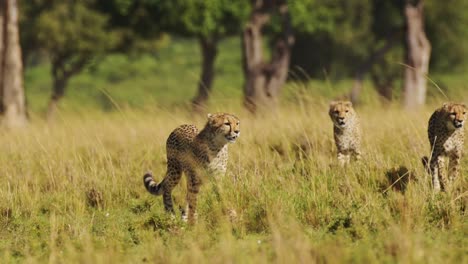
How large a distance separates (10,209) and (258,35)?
42.7 feet

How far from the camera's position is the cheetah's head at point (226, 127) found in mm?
6627

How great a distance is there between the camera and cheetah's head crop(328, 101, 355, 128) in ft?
26.6

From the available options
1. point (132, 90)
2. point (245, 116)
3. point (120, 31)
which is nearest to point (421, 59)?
point (245, 116)

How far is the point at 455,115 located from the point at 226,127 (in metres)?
1.97

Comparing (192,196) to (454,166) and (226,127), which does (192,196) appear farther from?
(454,166)

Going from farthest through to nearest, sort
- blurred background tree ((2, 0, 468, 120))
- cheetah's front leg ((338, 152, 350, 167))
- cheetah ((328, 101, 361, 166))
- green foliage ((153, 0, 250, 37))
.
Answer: green foliage ((153, 0, 250, 37)) < blurred background tree ((2, 0, 468, 120)) < cheetah ((328, 101, 361, 166)) < cheetah's front leg ((338, 152, 350, 167))

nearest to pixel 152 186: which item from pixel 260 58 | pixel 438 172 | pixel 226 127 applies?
pixel 226 127

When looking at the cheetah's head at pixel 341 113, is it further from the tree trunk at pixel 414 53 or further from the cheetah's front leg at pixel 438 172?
the tree trunk at pixel 414 53

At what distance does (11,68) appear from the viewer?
17.0 m

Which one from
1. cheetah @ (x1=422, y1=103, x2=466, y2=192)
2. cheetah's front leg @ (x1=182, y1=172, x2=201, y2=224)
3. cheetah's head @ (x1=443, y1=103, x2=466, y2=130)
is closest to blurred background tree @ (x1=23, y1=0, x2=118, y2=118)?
cheetah's front leg @ (x1=182, y1=172, x2=201, y2=224)

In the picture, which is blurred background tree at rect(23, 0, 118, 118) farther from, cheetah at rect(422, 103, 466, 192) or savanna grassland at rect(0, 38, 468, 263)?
A: cheetah at rect(422, 103, 466, 192)

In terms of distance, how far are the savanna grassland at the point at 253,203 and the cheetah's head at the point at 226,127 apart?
0.42 meters

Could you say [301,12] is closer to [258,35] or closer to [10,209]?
[258,35]

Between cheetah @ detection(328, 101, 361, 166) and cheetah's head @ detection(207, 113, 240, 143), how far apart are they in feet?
5.64
